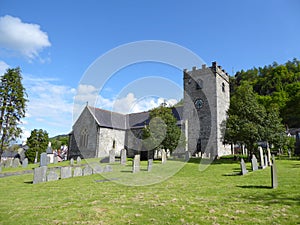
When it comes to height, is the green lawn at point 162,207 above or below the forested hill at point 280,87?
below

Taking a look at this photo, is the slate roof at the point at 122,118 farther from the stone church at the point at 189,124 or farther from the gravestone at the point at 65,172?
the gravestone at the point at 65,172

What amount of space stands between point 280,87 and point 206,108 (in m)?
31.8

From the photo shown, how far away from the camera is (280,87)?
5122 cm

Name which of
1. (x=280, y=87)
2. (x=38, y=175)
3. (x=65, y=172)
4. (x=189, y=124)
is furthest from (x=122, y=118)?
(x=280, y=87)

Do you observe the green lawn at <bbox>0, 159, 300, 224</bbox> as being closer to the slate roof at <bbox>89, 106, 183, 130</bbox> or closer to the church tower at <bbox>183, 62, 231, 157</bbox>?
the church tower at <bbox>183, 62, 231, 157</bbox>

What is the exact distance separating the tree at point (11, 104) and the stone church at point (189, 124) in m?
9.39

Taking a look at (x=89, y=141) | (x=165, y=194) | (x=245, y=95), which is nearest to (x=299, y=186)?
(x=165, y=194)

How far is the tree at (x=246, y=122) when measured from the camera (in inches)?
765

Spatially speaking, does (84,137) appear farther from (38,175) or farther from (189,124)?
(38,175)

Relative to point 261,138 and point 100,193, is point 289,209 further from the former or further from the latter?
point 261,138

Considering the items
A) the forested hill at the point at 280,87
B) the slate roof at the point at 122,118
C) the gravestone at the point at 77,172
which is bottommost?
the gravestone at the point at 77,172

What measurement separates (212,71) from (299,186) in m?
25.1

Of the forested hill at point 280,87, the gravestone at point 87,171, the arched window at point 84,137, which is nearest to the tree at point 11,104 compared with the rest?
the arched window at point 84,137

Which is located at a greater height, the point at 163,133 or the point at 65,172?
the point at 163,133
